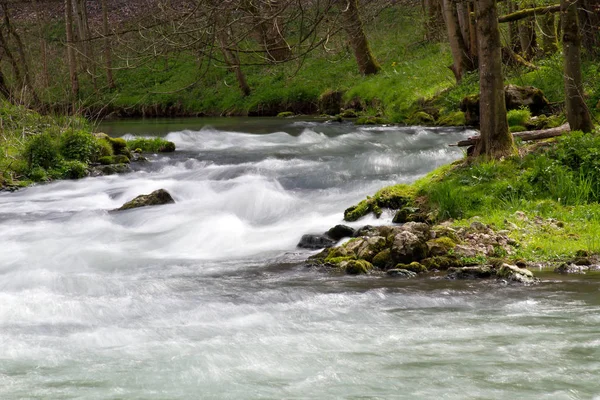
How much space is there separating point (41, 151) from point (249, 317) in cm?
1188

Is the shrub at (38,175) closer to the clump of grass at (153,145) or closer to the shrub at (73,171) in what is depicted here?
the shrub at (73,171)

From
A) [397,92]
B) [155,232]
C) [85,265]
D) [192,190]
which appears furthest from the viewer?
[397,92]

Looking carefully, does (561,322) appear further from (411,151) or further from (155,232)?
(411,151)

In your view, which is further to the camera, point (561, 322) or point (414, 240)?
point (414, 240)

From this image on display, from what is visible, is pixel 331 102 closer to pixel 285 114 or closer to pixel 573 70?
pixel 285 114

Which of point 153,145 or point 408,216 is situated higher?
point 153,145

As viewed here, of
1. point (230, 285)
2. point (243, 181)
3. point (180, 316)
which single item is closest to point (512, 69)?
point (243, 181)

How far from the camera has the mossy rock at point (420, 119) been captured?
22.3m

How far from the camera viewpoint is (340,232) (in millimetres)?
10664

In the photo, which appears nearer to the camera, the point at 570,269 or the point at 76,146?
the point at 570,269

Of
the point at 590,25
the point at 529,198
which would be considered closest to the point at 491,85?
the point at 529,198

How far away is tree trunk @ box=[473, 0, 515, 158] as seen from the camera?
1148 cm

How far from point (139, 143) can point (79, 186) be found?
5.52 meters

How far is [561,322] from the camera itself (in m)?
6.88
